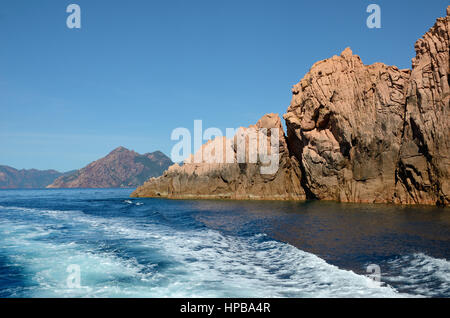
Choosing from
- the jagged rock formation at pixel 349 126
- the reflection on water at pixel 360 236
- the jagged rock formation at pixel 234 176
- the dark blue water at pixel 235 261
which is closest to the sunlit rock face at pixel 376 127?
the jagged rock formation at pixel 349 126

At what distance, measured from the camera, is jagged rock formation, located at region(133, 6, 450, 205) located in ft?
118

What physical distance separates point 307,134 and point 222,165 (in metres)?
22.0

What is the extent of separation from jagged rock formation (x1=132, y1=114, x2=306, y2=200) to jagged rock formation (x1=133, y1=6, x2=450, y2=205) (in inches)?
8.9

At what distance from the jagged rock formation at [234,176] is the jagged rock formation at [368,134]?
23 centimetres

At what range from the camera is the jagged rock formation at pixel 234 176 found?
6050 centimetres

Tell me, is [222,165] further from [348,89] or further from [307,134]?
[348,89]

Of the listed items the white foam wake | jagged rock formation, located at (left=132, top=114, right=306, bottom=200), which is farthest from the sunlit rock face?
the white foam wake

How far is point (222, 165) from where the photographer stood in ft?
221

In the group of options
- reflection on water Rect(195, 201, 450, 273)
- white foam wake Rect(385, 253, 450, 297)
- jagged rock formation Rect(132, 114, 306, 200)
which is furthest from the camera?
jagged rock formation Rect(132, 114, 306, 200)

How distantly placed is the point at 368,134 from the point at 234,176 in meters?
29.5

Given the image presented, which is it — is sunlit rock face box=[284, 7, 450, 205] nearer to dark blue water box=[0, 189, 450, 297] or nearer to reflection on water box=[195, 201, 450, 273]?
reflection on water box=[195, 201, 450, 273]

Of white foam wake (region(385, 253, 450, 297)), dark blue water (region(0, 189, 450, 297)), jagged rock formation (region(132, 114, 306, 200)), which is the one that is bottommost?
dark blue water (region(0, 189, 450, 297))

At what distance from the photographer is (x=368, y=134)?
1745 inches
